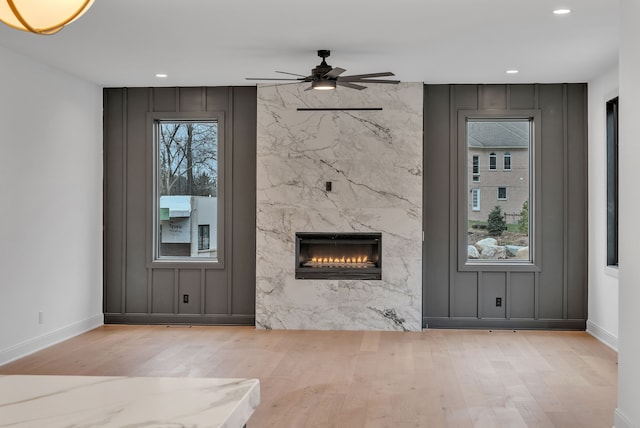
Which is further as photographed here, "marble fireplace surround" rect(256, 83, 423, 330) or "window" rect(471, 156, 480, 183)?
"window" rect(471, 156, 480, 183)

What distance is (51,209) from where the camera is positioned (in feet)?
22.3

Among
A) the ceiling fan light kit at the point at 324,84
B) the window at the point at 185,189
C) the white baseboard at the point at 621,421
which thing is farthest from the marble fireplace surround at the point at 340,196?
the white baseboard at the point at 621,421

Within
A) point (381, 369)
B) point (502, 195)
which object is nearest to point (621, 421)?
point (381, 369)

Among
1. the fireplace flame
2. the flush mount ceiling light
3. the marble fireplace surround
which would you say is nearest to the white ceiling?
the marble fireplace surround

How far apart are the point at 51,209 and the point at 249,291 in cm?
236

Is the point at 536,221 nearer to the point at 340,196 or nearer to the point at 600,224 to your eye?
the point at 600,224

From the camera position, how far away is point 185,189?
8117 millimetres

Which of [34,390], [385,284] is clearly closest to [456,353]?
[385,284]

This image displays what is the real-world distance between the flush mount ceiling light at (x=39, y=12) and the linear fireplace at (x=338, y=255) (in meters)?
6.37

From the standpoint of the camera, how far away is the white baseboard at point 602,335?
6707 mm

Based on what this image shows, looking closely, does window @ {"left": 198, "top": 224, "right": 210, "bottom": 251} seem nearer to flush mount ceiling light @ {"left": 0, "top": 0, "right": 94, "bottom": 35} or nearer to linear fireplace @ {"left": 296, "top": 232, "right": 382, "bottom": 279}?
linear fireplace @ {"left": 296, "top": 232, "right": 382, "bottom": 279}

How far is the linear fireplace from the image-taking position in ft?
25.2

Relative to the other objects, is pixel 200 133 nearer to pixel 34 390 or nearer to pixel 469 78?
pixel 469 78

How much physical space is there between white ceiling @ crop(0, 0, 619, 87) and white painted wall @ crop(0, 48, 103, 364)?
317mm
